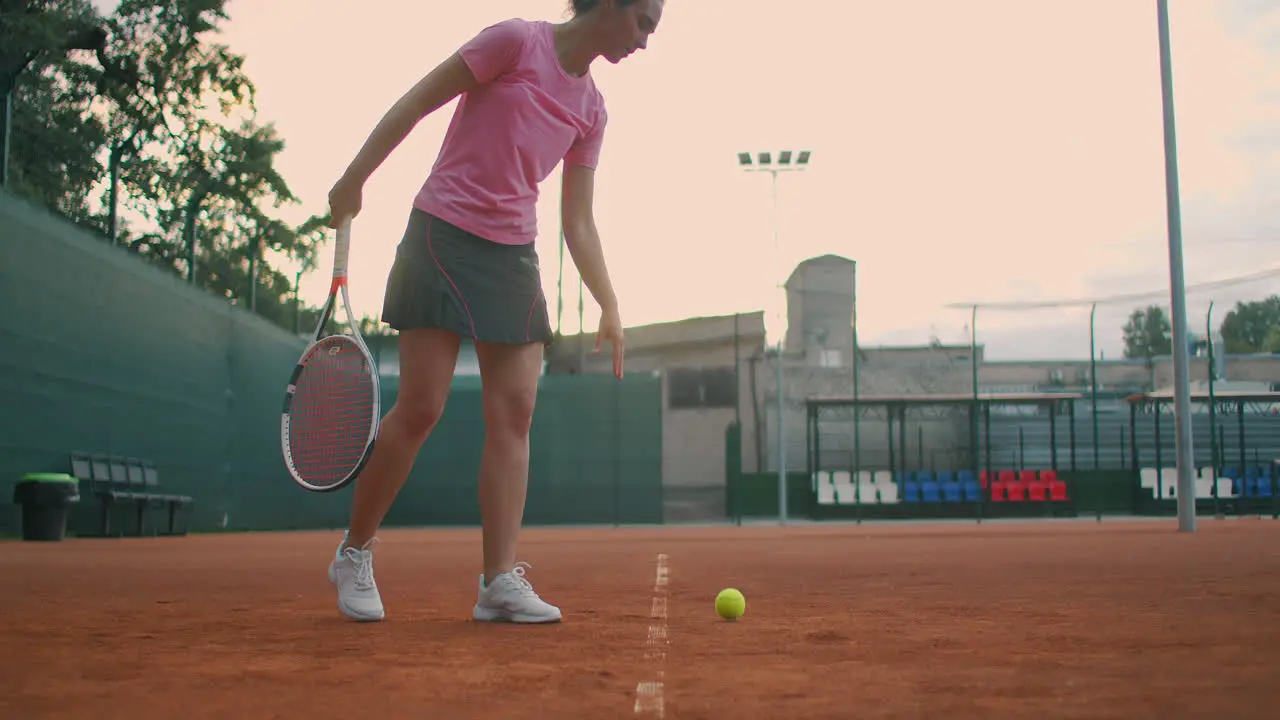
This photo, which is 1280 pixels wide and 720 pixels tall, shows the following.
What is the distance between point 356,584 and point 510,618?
0.42m

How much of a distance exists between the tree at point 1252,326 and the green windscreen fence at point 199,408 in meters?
17.0

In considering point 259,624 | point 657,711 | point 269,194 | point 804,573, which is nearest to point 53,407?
point 804,573

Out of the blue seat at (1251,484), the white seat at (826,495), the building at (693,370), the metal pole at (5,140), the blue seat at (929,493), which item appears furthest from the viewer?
the building at (693,370)

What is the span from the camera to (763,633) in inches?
113

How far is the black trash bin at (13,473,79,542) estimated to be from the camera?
11.1 meters

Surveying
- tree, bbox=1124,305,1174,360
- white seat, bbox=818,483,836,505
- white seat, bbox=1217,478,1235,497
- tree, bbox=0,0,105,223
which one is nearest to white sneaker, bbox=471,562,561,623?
tree, bbox=0,0,105,223

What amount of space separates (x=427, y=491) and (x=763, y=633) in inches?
741

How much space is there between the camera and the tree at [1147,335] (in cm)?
5641

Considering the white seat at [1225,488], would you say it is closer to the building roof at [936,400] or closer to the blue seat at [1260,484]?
the blue seat at [1260,484]

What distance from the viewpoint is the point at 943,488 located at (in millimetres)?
23828

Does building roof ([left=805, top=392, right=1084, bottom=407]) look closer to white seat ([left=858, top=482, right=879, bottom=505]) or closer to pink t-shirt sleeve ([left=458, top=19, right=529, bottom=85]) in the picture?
white seat ([left=858, top=482, right=879, bottom=505])

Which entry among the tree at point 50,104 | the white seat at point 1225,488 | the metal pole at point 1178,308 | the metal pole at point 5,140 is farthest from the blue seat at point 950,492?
the metal pole at point 5,140

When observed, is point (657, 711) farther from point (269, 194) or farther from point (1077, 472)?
point (269, 194)

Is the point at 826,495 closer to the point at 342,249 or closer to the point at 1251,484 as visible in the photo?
the point at 1251,484
